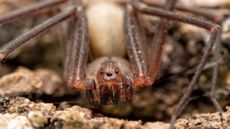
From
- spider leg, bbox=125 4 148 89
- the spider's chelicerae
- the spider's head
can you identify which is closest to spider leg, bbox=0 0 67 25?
the spider's chelicerae

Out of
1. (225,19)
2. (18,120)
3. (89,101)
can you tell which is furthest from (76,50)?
(225,19)

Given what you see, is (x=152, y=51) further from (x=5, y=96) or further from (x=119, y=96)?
(x=5, y=96)

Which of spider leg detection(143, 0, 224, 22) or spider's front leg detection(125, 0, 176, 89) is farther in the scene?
spider leg detection(143, 0, 224, 22)

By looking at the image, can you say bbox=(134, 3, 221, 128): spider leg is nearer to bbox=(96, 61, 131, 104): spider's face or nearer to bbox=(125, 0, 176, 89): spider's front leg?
bbox=(125, 0, 176, 89): spider's front leg

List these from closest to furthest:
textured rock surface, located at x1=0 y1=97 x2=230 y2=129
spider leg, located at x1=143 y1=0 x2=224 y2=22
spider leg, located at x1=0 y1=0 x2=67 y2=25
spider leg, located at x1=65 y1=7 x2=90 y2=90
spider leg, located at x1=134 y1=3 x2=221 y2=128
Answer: textured rock surface, located at x1=0 y1=97 x2=230 y2=129
spider leg, located at x1=134 y1=3 x2=221 y2=128
spider leg, located at x1=65 y1=7 x2=90 y2=90
spider leg, located at x1=0 y1=0 x2=67 y2=25
spider leg, located at x1=143 y1=0 x2=224 y2=22

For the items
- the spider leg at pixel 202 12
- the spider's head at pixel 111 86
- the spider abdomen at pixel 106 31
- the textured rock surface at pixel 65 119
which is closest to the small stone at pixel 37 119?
the textured rock surface at pixel 65 119

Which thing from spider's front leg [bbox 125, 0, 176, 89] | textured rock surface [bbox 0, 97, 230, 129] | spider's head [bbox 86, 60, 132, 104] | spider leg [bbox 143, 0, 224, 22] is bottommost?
textured rock surface [bbox 0, 97, 230, 129]

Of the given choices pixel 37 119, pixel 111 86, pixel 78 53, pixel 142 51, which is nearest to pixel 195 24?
pixel 142 51
